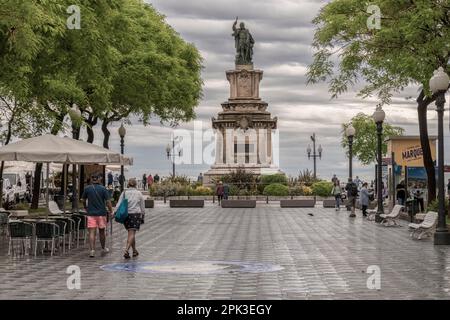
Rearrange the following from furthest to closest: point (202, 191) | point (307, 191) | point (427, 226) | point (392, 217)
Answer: point (202, 191)
point (307, 191)
point (392, 217)
point (427, 226)

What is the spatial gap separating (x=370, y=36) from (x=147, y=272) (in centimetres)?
2009

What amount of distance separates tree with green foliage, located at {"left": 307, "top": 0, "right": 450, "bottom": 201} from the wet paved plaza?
548cm

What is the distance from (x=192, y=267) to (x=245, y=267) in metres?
1.03

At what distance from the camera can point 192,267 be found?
17.7 meters

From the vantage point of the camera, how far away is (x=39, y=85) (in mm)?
27250

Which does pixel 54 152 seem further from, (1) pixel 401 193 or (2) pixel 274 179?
(2) pixel 274 179

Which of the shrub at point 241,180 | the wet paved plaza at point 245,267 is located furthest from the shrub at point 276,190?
the wet paved plaza at point 245,267

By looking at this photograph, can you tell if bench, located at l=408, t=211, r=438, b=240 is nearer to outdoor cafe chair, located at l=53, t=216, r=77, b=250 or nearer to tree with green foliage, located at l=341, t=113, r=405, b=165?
outdoor cafe chair, located at l=53, t=216, r=77, b=250

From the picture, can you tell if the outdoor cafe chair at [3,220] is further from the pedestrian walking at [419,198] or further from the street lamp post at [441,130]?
the pedestrian walking at [419,198]

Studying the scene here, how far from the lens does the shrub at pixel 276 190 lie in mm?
60944

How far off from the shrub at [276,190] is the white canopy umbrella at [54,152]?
3771cm

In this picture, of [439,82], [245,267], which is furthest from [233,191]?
[245,267]
